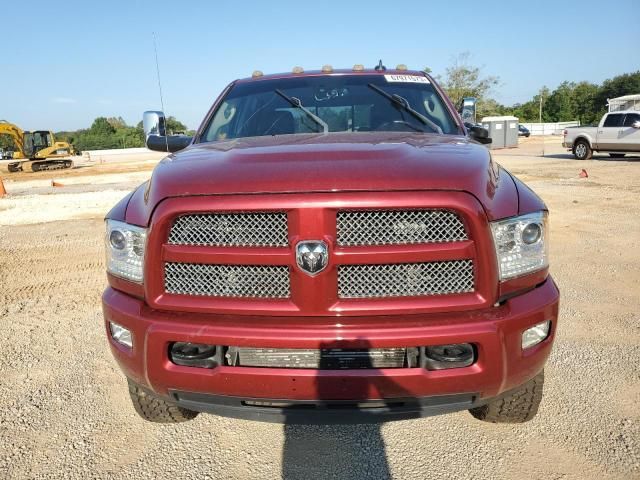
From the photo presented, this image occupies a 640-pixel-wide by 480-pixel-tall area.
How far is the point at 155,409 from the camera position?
2465 mm

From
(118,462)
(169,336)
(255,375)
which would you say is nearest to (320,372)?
(255,375)

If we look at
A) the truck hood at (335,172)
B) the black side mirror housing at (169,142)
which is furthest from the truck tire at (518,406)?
the black side mirror housing at (169,142)

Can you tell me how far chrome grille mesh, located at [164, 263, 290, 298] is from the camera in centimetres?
195

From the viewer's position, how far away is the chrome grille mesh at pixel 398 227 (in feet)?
6.19

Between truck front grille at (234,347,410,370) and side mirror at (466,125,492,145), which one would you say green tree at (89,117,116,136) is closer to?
side mirror at (466,125,492,145)

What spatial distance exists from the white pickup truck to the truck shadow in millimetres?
18960

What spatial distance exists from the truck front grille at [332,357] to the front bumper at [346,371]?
34 millimetres

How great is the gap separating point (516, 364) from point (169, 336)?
4.57ft

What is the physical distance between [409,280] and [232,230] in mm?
732

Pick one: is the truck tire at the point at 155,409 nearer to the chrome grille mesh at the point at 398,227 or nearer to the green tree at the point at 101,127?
the chrome grille mesh at the point at 398,227

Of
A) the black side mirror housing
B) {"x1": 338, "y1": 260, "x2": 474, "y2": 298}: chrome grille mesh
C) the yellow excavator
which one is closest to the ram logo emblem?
{"x1": 338, "y1": 260, "x2": 474, "y2": 298}: chrome grille mesh

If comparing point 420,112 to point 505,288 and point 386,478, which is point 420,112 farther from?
point 386,478

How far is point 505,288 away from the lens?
197cm

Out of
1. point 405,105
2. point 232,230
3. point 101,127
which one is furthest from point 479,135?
point 101,127
